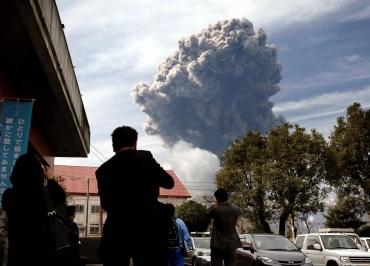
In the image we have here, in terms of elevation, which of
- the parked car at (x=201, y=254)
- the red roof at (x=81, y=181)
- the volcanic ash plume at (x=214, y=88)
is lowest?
the parked car at (x=201, y=254)

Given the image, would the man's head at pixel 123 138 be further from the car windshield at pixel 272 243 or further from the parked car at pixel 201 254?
the parked car at pixel 201 254

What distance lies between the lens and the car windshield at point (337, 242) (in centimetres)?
1590

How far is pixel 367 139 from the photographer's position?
132 feet

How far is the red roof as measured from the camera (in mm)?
71000

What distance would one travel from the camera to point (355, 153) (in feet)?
133

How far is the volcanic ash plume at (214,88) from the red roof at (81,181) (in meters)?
59.4

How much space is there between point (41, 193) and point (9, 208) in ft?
1.02

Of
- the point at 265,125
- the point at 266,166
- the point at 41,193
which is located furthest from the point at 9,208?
the point at 265,125

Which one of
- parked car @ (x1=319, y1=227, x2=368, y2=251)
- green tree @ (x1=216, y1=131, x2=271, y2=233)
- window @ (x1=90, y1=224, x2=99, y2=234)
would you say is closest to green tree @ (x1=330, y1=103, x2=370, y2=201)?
green tree @ (x1=216, y1=131, x2=271, y2=233)

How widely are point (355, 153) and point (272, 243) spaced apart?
94.3ft

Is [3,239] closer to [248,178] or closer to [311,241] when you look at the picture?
[311,241]

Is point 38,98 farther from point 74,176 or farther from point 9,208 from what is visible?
point 74,176

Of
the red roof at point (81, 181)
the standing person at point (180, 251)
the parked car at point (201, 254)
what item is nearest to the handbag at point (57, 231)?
the standing person at point (180, 251)

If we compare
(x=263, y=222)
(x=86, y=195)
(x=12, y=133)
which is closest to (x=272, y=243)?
(x=12, y=133)
